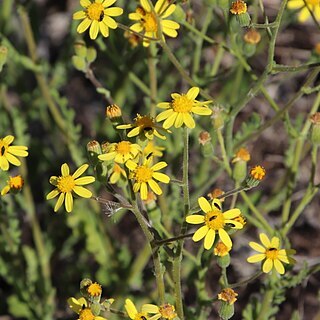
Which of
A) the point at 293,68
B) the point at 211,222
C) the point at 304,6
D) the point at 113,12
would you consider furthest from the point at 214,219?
the point at 304,6

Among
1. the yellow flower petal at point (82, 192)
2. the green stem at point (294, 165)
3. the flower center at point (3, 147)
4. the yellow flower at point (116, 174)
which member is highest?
the flower center at point (3, 147)

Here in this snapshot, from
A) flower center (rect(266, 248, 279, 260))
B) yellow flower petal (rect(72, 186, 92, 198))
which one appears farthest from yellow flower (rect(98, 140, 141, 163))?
flower center (rect(266, 248, 279, 260))

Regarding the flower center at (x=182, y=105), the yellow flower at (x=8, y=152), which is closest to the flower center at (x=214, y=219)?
the flower center at (x=182, y=105)

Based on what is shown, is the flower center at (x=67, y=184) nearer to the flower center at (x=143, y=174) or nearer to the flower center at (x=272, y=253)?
the flower center at (x=143, y=174)

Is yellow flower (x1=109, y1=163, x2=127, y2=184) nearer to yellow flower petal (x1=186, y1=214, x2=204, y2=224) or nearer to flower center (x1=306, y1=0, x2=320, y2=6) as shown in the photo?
yellow flower petal (x1=186, y1=214, x2=204, y2=224)

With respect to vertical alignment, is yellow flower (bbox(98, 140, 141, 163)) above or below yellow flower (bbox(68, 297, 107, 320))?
above

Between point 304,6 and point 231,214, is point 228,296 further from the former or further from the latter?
point 304,6

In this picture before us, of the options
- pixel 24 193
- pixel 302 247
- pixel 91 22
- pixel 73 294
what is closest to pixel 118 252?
pixel 73 294
